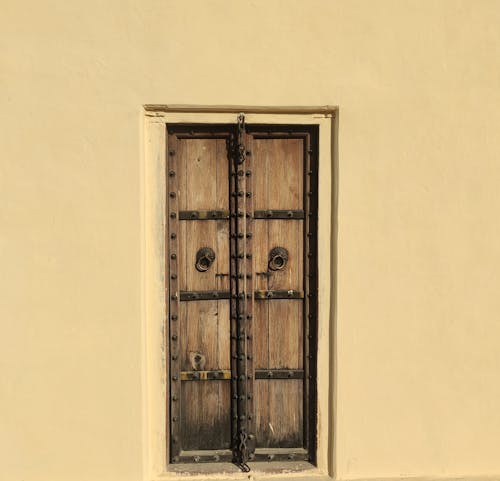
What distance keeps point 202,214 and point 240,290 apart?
396 mm

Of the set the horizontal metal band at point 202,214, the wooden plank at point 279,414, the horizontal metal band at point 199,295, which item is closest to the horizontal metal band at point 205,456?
the wooden plank at point 279,414

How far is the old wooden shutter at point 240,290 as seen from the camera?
8.68ft

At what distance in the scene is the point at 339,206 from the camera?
2.56 metres

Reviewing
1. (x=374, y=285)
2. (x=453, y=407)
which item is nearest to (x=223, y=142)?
(x=374, y=285)

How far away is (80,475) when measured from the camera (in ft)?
8.34

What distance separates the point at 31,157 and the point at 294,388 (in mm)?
1597

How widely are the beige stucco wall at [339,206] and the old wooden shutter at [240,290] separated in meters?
0.18

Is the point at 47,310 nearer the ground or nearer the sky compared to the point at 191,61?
nearer the ground

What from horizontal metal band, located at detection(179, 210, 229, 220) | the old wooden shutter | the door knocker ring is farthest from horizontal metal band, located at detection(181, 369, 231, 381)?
horizontal metal band, located at detection(179, 210, 229, 220)

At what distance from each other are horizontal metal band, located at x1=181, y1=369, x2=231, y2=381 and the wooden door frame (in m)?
0.10

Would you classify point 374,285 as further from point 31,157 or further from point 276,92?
point 31,157

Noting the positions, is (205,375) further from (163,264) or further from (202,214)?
(202,214)

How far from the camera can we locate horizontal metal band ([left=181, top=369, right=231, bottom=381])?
8.76 feet

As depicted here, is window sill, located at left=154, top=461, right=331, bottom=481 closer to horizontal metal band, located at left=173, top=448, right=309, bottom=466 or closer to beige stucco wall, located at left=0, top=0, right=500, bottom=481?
horizontal metal band, located at left=173, top=448, right=309, bottom=466
